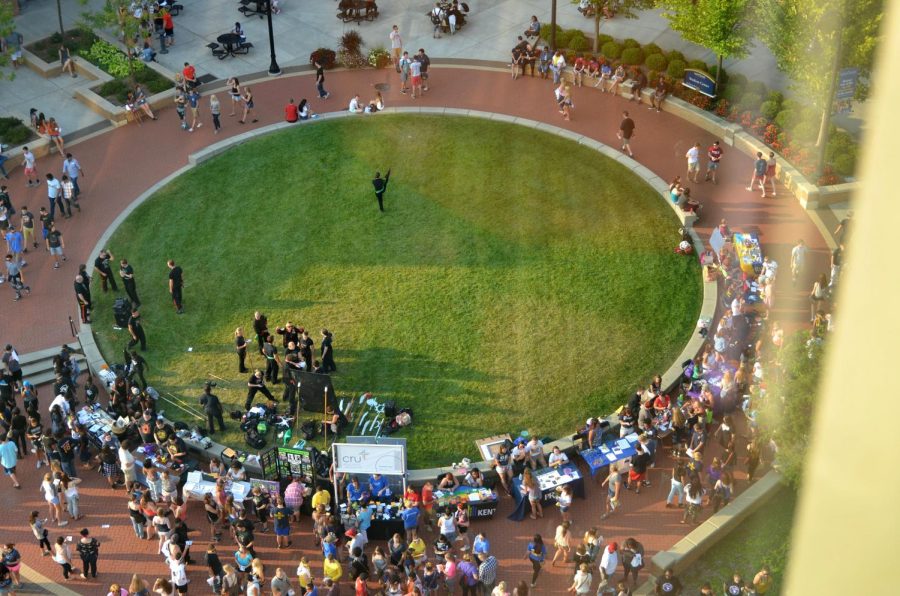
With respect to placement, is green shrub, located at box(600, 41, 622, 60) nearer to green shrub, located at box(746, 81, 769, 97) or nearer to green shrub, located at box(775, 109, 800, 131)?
green shrub, located at box(746, 81, 769, 97)

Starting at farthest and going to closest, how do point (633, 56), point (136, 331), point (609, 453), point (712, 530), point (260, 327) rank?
point (633, 56) → point (136, 331) → point (260, 327) → point (609, 453) → point (712, 530)

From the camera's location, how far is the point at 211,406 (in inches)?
901

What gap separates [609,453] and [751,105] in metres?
16.5

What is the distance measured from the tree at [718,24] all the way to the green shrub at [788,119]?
7.99ft

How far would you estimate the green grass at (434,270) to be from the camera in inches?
975

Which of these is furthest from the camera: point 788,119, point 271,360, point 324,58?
point 324,58

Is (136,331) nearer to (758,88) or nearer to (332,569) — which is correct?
(332,569)

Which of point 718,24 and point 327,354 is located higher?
point 718,24

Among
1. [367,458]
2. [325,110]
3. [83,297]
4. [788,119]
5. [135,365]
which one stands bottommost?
[135,365]

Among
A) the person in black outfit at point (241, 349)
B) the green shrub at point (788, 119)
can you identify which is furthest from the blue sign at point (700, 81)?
the person in black outfit at point (241, 349)

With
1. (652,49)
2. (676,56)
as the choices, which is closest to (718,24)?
(676,56)

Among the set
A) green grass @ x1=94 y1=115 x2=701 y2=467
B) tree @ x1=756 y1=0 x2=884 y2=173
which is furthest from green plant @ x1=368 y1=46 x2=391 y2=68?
tree @ x1=756 y1=0 x2=884 y2=173

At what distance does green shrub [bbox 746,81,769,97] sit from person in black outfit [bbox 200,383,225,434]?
21.2m

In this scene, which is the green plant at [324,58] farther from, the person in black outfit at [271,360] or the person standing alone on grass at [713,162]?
the person in black outfit at [271,360]
